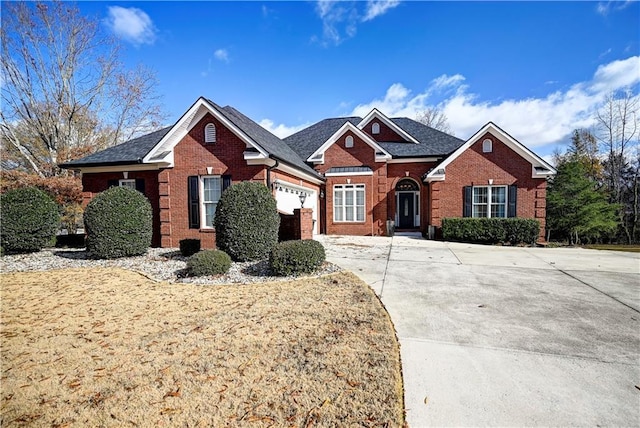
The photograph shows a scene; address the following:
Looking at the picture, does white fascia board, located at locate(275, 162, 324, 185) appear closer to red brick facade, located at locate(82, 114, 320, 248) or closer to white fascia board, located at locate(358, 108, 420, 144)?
red brick facade, located at locate(82, 114, 320, 248)

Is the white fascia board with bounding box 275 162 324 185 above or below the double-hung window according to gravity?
above

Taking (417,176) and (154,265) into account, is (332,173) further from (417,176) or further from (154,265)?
(154,265)

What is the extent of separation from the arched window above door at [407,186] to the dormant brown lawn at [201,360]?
13323mm

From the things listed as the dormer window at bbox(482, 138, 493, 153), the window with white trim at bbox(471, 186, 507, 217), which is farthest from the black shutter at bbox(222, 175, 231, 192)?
the dormer window at bbox(482, 138, 493, 153)

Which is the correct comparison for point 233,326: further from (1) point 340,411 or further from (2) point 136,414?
(1) point 340,411

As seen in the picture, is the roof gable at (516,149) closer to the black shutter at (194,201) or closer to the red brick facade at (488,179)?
the red brick facade at (488,179)

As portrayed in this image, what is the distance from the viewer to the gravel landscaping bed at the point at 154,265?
24.3 feet

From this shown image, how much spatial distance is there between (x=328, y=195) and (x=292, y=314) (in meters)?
12.6

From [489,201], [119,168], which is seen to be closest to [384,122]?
[489,201]

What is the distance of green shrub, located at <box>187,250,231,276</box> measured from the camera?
7.41m

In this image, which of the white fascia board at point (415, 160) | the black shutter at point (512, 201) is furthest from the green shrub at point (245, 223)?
the black shutter at point (512, 201)

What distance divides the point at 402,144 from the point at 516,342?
Result: 1630 centimetres

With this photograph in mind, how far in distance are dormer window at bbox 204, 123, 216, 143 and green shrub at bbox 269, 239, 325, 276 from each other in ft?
20.5

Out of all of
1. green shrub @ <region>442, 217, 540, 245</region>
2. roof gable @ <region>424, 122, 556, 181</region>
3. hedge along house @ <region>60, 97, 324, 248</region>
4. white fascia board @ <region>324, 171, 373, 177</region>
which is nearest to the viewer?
hedge along house @ <region>60, 97, 324, 248</region>
